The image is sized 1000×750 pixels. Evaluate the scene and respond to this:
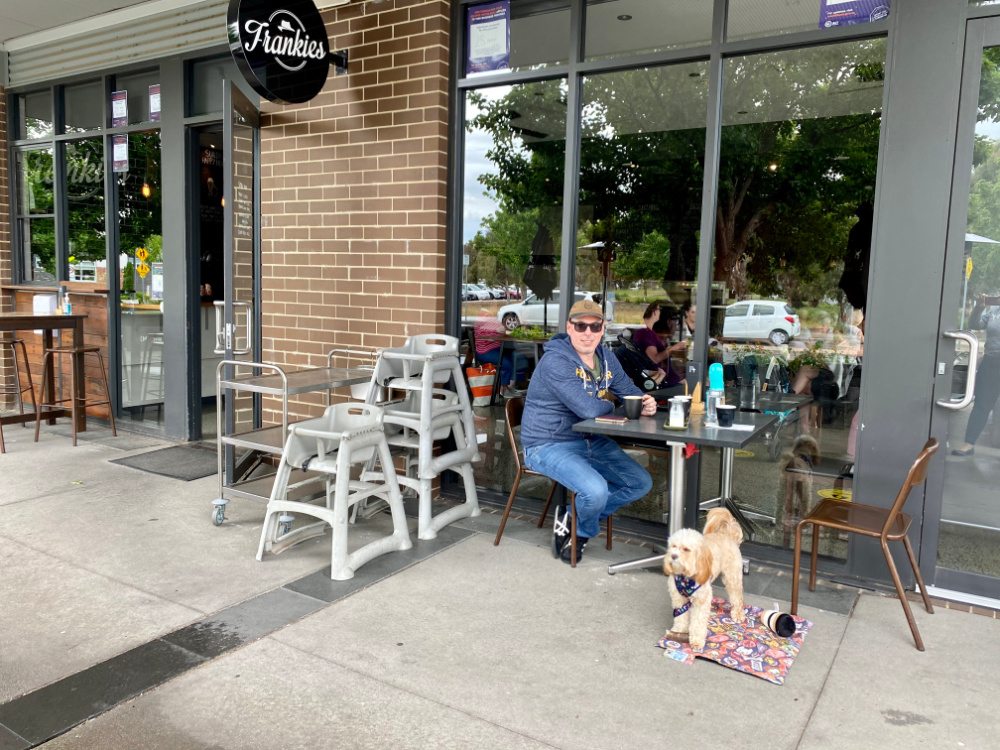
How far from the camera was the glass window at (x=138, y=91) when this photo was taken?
22.8 ft

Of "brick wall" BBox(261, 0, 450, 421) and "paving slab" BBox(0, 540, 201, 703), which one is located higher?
"brick wall" BBox(261, 0, 450, 421)

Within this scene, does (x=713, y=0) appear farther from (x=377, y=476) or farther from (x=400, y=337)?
(x=377, y=476)

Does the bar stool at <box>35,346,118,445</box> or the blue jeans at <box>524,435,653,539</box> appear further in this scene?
the bar stool at <box>35,346,118,445</box>

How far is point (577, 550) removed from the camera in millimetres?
4203

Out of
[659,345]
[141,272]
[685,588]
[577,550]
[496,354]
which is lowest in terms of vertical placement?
[577,550]

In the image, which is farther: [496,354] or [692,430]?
[496,354]

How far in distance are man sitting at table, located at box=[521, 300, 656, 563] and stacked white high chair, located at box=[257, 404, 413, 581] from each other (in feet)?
2.69

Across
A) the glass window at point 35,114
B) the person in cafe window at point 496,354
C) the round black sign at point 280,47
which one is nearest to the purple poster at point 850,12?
the round black sign at point 280,47

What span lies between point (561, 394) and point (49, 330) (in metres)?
5.44

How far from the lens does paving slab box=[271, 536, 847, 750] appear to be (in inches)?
106

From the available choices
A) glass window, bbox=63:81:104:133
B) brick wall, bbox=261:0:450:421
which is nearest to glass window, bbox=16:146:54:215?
glass window, bbox=63:81:104:133

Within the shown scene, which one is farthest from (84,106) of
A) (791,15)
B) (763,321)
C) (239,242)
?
(763,321)

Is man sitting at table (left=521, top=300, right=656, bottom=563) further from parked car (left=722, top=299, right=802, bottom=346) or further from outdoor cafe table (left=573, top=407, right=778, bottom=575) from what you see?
parked car (left=722, top=299, right=802, bottom=346)

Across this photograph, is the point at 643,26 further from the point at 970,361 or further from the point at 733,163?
the point at 733,163
